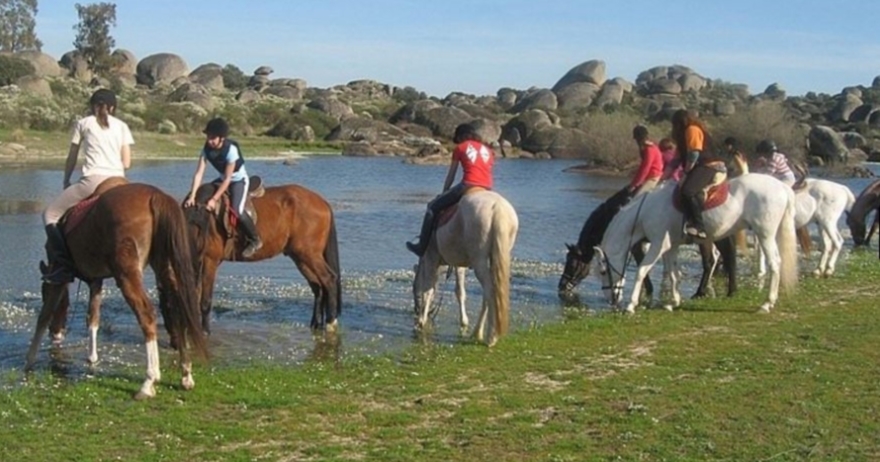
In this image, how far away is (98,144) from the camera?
33.5ft

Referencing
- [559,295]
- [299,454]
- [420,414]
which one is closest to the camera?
[299,454]

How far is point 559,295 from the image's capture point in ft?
53.2

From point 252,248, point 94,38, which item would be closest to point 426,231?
point 252,248

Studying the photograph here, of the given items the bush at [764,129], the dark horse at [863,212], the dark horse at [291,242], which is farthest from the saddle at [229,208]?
the bush at [764,129]

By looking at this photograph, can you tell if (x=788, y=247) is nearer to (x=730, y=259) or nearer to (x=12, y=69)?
(x=730, y=259)

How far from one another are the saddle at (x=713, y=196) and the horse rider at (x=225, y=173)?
5440 millimetres

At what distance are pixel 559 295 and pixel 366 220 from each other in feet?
44.3

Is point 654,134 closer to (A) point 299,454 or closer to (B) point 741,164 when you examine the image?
(B) point 741,164

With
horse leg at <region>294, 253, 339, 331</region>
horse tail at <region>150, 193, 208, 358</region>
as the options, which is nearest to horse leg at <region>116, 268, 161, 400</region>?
horse tail at <region>150, 193, 208, 358</region>

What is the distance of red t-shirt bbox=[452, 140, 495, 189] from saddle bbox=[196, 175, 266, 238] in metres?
2.49

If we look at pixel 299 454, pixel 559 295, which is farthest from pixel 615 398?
pixel 559 295

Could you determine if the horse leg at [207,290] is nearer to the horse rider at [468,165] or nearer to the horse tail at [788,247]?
the horse rider at [468,165]

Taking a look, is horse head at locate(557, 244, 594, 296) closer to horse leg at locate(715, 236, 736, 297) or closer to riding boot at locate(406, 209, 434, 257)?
horse leg at locate(715, 236, 736, 297)

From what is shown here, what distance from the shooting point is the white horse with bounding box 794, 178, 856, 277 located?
718 inches
